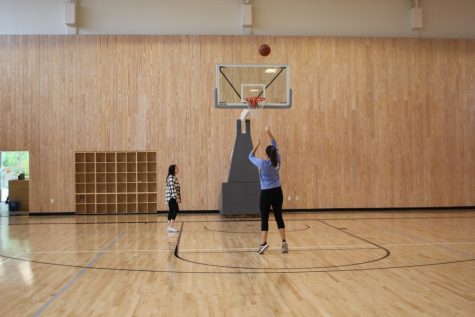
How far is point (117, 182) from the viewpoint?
1664 centimetres

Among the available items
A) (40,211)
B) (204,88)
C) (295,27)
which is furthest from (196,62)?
(40,211)

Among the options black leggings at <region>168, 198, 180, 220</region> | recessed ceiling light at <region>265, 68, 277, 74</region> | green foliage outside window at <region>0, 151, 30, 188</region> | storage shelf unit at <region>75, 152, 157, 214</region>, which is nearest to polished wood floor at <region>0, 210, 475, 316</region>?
black leggings at <region>168, 198, 180, 220</region>

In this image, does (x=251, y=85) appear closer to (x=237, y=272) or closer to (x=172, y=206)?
(x=172, y=206)

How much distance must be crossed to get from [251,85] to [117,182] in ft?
17.7

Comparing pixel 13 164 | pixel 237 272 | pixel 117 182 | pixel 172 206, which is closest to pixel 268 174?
pixel 237 272

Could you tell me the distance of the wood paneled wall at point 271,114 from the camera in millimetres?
16203

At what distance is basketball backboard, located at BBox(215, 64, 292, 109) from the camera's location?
49.0 ft

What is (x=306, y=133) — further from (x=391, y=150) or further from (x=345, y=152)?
(x=391, y=150)

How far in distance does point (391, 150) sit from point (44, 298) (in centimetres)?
1362

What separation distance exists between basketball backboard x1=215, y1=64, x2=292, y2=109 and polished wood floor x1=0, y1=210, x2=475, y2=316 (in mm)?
4431

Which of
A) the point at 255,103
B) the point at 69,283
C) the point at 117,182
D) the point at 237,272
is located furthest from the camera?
the point at 117,182

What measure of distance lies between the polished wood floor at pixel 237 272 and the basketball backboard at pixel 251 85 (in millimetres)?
4431

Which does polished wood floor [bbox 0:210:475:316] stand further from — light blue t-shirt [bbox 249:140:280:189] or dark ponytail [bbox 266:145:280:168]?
dark ponytail [bbox 266:145:280:168]

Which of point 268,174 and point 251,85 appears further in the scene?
point 251,85
